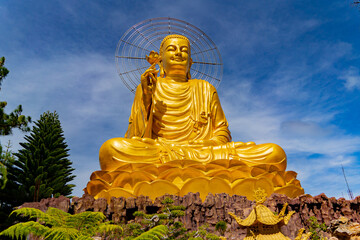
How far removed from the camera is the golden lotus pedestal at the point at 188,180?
5332mm

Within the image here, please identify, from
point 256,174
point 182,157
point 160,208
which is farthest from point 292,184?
Answer: point 160,208

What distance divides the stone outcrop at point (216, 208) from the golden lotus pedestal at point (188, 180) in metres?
0.65

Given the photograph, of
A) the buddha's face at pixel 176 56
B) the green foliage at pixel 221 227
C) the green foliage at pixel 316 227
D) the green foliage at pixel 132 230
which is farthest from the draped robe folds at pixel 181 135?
the green foliage at pixel 132 230

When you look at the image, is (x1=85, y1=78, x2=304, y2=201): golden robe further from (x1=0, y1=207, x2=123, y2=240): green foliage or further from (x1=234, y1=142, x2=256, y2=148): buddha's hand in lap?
(x1=0, y1=207, x2=123, y2=240): green foliage

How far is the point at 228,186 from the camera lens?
536 centimetres

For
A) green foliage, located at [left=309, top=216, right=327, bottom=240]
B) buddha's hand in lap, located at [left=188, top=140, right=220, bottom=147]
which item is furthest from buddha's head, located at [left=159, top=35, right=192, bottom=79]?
green foliage, located at [left=309, top=216, right=327, bottom=240]

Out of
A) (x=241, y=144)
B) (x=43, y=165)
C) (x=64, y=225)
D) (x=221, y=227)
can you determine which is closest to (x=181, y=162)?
(x=241, y=144)

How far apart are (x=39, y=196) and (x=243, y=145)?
6727 millimetres

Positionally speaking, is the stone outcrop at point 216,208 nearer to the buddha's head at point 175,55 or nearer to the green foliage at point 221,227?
the green foliage at point 221,227

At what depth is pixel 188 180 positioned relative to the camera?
533 cm

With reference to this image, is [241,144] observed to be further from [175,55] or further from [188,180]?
[175,55]

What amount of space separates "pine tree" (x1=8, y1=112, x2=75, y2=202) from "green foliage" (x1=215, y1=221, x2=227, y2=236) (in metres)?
7.14

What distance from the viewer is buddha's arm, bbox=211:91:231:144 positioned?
7066 millimetres

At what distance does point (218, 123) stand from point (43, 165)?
20.4 feet
